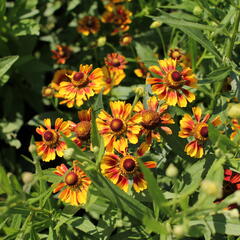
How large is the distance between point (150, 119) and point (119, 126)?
0.42ft

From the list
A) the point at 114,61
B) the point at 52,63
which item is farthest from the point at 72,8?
the point at 114,61

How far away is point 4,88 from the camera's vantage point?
A: 2.47 m

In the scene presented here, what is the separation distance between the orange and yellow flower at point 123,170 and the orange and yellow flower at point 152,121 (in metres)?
0.06

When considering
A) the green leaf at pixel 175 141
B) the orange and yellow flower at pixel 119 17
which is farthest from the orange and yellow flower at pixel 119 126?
the orange and yellow flower at pixel 119 17

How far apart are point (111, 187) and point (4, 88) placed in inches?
61.7

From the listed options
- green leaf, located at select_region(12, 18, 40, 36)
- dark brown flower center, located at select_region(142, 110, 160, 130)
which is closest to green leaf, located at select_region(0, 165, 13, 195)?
dark brown flower center, located at select_region(142, 110, 160, 130)

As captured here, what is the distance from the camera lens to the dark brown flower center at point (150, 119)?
1371 millimetres

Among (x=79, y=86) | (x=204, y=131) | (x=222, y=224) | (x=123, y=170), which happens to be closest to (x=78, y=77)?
(x=79, y=86)

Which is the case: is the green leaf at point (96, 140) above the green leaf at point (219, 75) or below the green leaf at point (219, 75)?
above

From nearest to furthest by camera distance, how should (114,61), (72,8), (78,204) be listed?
(78,204), (114,61), (72,8)

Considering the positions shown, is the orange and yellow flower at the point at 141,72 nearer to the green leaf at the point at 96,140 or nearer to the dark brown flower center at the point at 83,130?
the dark brown flower center at the point at 83,130

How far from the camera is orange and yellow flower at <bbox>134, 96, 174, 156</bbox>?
137cm

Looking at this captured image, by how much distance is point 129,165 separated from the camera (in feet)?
4.41

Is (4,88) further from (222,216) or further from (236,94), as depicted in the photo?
(222,216)
